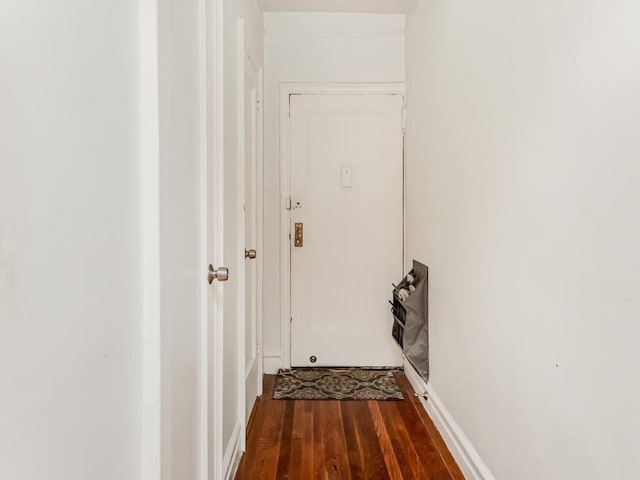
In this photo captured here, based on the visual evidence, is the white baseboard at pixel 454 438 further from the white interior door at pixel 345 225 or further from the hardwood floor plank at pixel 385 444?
the white interior door at pixel 345 225

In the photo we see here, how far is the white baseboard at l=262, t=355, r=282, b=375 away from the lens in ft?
10.1

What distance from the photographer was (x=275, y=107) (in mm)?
3043

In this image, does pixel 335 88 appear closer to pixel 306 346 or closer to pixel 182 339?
pixel 306 346

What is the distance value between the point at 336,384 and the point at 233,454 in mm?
1073

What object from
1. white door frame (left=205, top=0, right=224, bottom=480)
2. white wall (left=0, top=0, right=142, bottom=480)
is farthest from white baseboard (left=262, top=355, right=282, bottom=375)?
white wall (left=0, top=0, right=142, bottom=480)

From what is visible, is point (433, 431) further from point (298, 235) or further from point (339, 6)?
point (339, 6)

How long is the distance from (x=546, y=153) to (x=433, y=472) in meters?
1.43

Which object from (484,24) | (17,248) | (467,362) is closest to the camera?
(17,248)

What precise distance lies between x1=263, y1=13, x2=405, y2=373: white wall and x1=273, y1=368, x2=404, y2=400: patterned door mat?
25 centimetres

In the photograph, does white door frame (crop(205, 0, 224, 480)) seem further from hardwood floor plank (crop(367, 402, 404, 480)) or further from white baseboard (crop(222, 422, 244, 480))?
hardwood floor plank (crop(367, 402, 404, 480))

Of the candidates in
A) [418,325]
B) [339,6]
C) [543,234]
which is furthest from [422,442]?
[339,6]

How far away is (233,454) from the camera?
189cm

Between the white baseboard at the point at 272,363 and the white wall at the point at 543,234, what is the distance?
1.28m

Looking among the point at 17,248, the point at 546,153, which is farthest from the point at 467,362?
the point at 17,248
